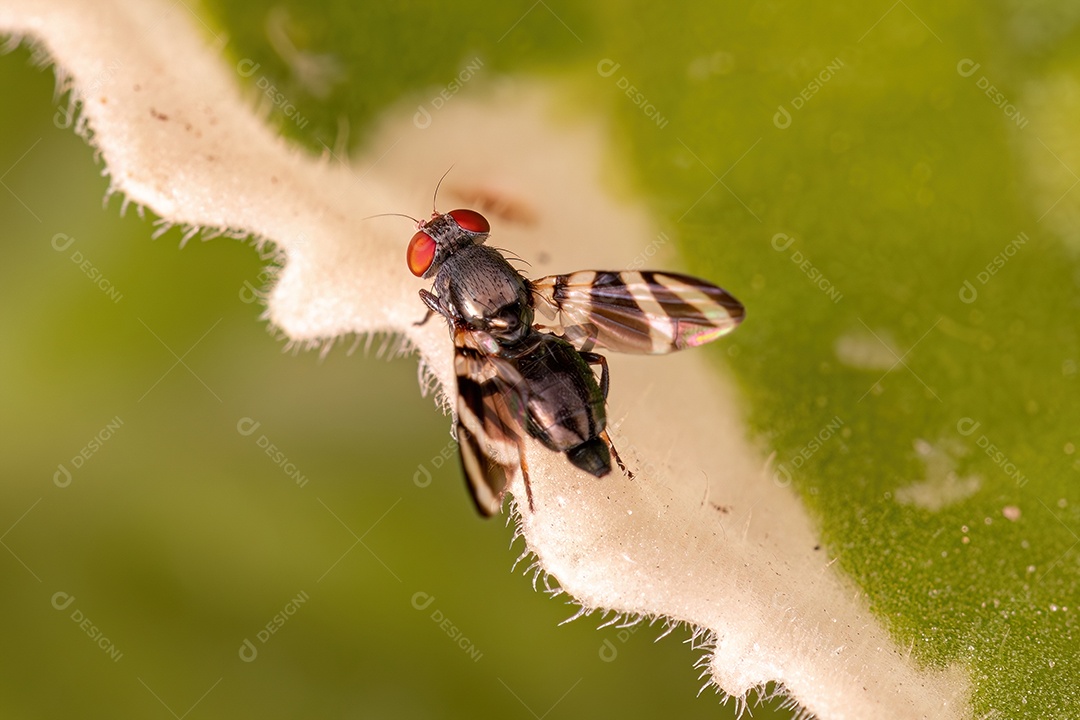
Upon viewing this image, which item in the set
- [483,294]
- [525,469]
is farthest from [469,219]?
[525,469]

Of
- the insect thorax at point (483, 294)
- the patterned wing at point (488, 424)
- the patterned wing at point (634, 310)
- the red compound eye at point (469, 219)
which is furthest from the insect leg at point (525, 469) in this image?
the red compound eye at point (469, 219)

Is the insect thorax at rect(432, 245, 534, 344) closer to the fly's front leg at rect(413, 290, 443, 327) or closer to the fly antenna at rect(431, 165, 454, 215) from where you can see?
the fly's front leg at rect(413, 290, 443, 327)

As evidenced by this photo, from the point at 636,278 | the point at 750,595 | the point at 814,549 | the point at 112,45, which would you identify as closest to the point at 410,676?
the point at 750,595

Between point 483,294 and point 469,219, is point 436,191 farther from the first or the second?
point 483,294

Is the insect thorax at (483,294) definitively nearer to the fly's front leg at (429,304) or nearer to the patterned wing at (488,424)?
the fly's front leg at (429,304)

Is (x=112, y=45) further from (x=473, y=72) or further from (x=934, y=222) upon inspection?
(x=934, y=222)
